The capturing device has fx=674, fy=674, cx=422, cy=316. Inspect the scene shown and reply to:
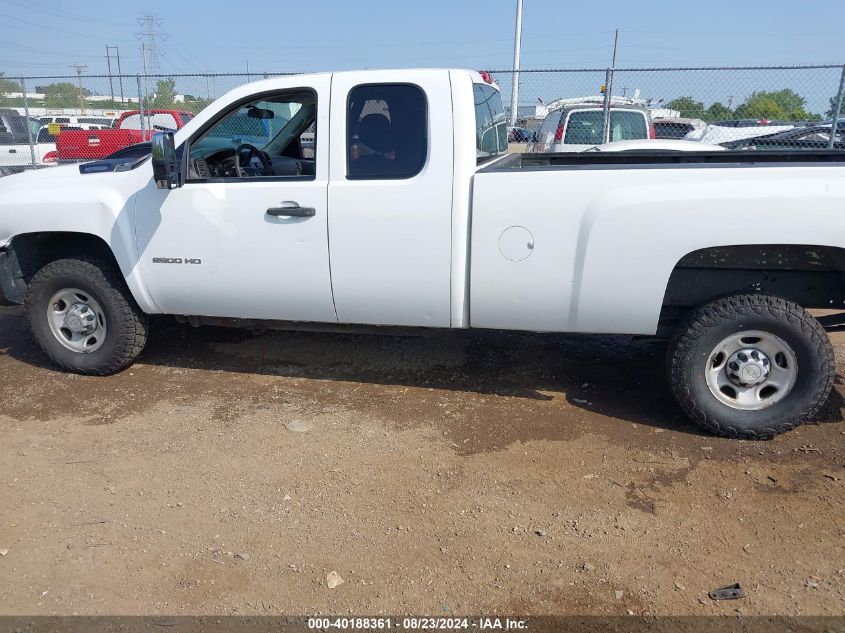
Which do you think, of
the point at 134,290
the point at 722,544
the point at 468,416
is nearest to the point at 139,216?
the point at 134,290

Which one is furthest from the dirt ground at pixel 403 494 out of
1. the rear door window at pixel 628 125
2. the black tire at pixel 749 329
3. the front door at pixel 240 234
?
the rear door window at pixel 628 125

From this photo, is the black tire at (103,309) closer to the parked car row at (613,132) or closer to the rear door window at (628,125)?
the parked car row at (613,132)

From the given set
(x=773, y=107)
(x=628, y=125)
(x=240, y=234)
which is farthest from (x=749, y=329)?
(x=773, y=107)

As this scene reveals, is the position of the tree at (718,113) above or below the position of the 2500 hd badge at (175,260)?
above

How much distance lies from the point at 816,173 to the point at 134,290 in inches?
163

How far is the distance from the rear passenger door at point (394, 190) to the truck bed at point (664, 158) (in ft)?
1.31

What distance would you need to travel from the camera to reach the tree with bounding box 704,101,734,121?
41.4 ft

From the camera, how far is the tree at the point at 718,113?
12.6 metres

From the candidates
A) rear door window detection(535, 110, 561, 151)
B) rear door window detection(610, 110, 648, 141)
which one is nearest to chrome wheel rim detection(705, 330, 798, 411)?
rear door window detection(610, 110, 648, 141)

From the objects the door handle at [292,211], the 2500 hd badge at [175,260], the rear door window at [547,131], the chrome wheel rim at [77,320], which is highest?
the rear door window at [547,131]

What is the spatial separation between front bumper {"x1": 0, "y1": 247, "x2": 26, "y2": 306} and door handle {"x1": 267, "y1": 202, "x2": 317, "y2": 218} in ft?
6.92

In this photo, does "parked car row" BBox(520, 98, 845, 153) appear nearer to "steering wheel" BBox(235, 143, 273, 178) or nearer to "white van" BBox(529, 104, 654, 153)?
"white van" BBox(529, 104, 654, 153)

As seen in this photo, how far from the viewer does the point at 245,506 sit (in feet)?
11.0

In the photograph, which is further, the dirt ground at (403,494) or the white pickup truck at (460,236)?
the white pickup truck at (460,236)
